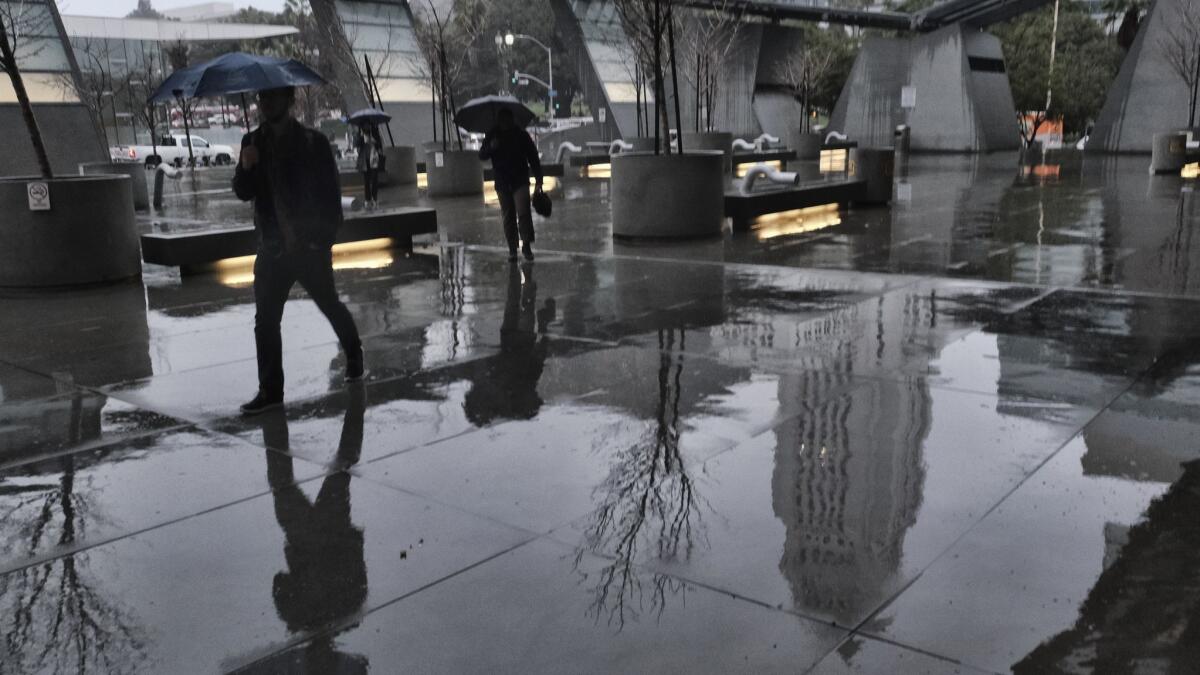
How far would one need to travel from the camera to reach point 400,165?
29.8 metres

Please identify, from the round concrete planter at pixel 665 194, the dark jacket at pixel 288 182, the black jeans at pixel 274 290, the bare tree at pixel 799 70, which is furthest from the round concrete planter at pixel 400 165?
the dark jacket at pixel 288 182

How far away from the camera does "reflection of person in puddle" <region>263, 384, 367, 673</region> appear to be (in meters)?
3.41

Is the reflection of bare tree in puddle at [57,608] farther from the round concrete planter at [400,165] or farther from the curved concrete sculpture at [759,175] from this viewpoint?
the round concrete planter at [400,165]

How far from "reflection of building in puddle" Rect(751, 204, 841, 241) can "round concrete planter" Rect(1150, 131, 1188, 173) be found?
13.3 meters

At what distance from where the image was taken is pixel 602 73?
51969mm

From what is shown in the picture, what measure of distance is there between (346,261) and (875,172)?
391 inches

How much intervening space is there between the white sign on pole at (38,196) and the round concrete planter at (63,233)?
4 centimetres

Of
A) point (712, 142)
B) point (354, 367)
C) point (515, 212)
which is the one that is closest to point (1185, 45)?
point (712, 142)

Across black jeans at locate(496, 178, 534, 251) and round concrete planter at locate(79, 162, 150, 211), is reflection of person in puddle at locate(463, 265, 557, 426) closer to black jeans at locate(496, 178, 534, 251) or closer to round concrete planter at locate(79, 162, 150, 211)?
black jeans at locate(496, 178, 534, 251)

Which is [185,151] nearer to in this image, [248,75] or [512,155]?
[512,155]

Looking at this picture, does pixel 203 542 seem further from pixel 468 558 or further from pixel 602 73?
pixel 602 73

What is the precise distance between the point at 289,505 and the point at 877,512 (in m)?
2.57

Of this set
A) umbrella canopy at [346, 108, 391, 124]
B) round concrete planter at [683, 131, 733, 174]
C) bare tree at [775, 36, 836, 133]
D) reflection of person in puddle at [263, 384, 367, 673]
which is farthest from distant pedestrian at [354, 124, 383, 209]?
bare tree at [775, 36, 836, 133]

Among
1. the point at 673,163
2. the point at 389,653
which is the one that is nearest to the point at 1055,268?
the point at 673,163
